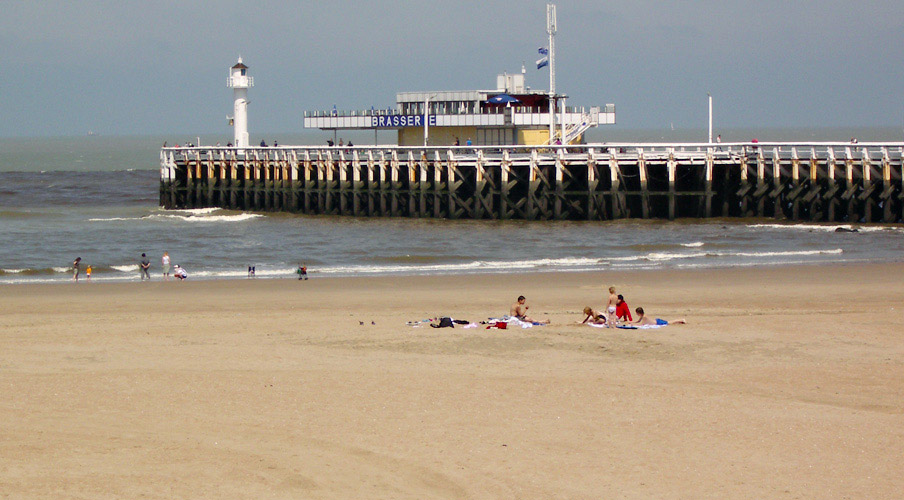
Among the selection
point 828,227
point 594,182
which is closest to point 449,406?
point 828,227

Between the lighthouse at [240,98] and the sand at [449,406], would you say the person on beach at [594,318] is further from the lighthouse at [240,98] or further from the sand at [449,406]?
the lighthouse at [240,98]

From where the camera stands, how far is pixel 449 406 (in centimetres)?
1048

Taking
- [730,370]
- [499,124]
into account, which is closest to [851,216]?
[499,124]

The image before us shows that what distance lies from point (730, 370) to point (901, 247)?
17.8m

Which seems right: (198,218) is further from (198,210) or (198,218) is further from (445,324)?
(445,324)

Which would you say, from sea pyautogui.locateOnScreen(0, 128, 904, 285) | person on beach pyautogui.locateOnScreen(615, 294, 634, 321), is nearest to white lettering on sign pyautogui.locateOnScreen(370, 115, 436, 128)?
sea pyautogui.locateOnScreen(0, 128, 904, 285)

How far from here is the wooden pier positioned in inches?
1309

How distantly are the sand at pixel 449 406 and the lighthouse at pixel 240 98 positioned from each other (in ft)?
117

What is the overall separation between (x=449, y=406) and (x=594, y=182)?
2647 centimetres

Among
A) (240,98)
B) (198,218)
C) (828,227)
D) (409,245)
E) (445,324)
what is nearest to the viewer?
(445,324)

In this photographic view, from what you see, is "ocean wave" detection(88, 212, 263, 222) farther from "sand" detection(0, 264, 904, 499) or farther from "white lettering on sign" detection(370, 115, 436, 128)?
"sand" detection(0, 264, 904, 499)

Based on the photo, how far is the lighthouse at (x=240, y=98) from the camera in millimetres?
52938

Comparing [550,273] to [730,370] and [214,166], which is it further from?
[214,166]

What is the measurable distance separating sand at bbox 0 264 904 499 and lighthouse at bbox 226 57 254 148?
117 feet
